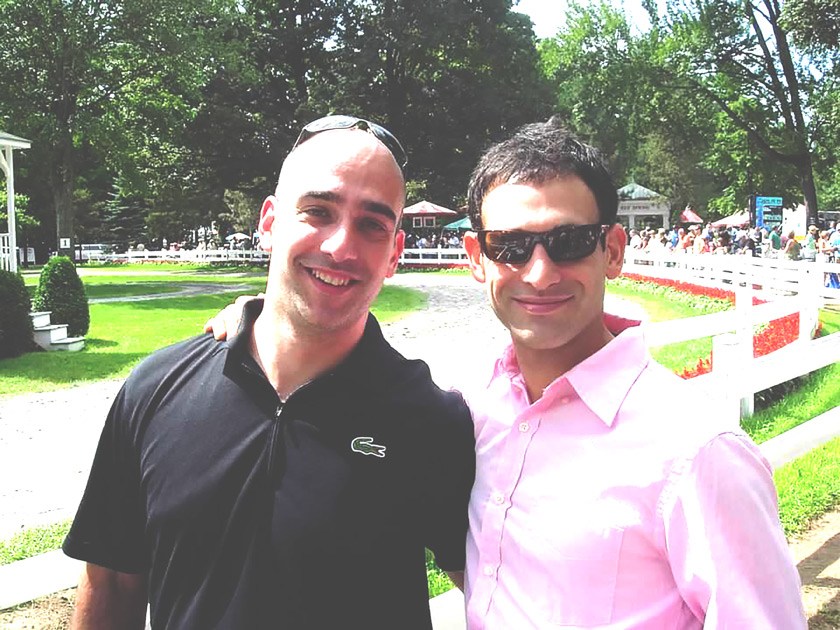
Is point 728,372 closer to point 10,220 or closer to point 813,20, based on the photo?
point 10,220

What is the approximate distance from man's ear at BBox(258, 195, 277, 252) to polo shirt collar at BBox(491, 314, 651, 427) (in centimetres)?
90

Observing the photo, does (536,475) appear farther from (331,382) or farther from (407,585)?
(331,382)

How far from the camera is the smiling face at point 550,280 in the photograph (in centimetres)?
200

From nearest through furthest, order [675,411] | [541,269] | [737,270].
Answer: [675,411] → [541,269] → [737,270]

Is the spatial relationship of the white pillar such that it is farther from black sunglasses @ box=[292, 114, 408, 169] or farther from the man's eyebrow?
the man's eyebrow

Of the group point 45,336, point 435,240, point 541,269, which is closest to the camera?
point 541,269

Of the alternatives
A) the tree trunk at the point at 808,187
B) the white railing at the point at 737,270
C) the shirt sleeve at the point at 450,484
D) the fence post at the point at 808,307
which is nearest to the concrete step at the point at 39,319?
the white railing at the point at 737,270

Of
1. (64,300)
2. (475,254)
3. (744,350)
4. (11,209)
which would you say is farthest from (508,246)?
(11,209)

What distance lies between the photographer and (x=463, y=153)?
141 ft

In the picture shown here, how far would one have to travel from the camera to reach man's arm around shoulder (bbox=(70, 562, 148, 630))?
2.13 metres

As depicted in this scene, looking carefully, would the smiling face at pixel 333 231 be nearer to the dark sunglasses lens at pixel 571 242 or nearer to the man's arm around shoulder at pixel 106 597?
the dark sunglasses lens at pixel 571 242

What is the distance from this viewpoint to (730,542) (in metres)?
1.62

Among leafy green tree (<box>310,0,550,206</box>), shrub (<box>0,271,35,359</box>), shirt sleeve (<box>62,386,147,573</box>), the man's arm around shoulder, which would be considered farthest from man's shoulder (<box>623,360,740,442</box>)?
leafy green tree (<box>310,0,550,206</box>)

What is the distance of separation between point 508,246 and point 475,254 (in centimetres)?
21
